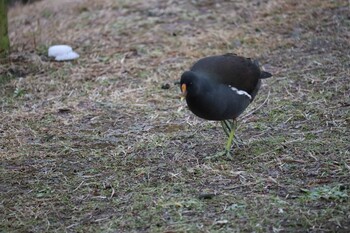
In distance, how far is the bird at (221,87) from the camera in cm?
478

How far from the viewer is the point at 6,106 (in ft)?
22.2

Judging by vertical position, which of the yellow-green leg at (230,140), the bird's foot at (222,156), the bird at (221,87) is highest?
the bird at (221,87)

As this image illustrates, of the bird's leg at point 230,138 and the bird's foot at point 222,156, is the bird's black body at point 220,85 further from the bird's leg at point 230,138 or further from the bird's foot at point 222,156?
the bird's foot at point 222,156

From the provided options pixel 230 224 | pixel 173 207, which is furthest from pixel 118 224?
pixel 230 224

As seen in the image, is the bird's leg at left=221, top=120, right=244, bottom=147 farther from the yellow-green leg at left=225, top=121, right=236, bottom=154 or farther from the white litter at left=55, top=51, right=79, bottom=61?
the white litter at left=55, top=51, right=79, bottom=61

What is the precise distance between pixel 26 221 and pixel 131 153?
131 centimetres

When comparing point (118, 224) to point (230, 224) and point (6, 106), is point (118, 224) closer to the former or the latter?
point (230, 224)

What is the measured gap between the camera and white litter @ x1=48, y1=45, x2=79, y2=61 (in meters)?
7.98

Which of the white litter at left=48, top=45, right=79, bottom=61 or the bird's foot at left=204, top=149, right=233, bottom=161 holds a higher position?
the bird's foot at left=204, top=149, right=233, bottom=161

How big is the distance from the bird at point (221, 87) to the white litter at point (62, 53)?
3.09 meters

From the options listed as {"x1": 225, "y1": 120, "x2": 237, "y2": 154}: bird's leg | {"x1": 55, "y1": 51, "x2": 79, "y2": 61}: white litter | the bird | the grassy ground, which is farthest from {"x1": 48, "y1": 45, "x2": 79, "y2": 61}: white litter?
{"x1": 225, "y1": 120, "x2": 237, "y2": 154}: bird's leg

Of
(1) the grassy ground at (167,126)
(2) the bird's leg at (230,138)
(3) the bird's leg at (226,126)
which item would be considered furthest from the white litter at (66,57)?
(2) the bird's leg at (230,138)

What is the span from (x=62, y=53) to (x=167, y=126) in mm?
2495

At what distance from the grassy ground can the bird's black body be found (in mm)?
414
